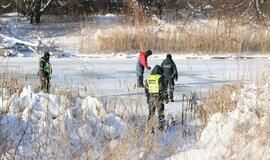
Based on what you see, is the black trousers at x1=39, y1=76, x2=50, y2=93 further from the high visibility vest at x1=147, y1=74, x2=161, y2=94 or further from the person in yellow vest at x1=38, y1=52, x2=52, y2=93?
the high visibility vest at x1=147, y1=74, x2=161, y2=94

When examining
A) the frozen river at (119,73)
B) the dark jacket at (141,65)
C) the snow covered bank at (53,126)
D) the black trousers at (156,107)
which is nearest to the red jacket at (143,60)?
the dark jacket at (141,65)

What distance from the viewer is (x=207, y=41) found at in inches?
800

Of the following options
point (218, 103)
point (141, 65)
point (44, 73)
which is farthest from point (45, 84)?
point (218, 103)

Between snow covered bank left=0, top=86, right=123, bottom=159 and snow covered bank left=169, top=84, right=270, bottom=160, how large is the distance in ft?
3.61

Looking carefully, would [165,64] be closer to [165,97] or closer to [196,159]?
[165,97]

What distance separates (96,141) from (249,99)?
3.08 meters

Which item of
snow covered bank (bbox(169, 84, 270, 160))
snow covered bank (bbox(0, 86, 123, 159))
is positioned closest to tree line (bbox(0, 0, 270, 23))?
snow covered bank (bbox(169, 84, 270, 160))

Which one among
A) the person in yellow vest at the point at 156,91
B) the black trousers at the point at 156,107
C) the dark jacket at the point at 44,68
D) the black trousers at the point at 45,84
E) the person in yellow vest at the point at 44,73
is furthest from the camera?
the dark jacket at the point at 44,68

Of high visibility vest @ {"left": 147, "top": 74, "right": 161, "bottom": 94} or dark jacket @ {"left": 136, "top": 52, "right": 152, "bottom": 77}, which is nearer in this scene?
high visibility vest @ {"left": 147, "top": 74, "right": 161, "bottom": 94}

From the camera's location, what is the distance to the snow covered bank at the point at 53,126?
5.51 m

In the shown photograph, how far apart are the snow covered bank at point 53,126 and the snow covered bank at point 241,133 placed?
1.10 m

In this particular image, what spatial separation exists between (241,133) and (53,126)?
235 centimetres

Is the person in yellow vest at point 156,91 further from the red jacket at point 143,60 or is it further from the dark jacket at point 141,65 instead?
the red jacket at point 143,60

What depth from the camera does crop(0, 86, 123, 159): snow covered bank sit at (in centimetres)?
551
